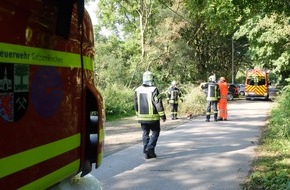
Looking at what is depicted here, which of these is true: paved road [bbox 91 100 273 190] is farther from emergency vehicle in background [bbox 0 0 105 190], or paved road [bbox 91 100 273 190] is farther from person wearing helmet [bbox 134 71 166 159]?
emergency vehicle in background [bbox 0 0 105 190]

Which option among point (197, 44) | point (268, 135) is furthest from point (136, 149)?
point (197, 44)

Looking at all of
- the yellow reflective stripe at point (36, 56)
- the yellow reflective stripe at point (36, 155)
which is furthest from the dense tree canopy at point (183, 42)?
the yellow reflective stripe at point (36, 155)

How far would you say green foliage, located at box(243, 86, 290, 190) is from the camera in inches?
258

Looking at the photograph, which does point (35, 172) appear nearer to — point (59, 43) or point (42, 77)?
point (42, 77)

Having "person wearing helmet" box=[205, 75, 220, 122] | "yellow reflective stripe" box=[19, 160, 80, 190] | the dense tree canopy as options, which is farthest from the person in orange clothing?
"yellow reflective stripe" box=[19, 160, 80, 190]

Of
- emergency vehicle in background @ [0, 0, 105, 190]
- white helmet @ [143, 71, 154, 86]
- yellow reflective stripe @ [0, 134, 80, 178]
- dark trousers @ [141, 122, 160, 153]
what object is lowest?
dark trousers @ [141, 122, 160, 153]

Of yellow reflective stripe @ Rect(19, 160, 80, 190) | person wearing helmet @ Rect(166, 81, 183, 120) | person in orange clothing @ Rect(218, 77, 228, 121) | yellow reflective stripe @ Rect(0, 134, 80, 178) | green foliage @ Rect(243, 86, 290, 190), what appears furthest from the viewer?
person wearing helmet @ Rect(166, 81, 183, 120)

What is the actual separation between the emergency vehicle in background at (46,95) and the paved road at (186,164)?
15.0 ft

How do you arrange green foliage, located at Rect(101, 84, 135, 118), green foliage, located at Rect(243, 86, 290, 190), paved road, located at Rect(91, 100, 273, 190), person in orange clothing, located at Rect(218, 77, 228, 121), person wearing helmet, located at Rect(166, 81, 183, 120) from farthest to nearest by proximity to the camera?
green foliage, located at Rect(101, 84, 135, 118), person wearing helmet, located at Rect(166, 81, 183, 120), person in orange clothing, located at Rect(218, 77, 228, 121), paved road, located at Rect(91, 100, 273, 190), green foliage, located at Rect(243, 86, 290, 190)

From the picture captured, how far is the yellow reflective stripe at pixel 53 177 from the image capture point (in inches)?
78.3

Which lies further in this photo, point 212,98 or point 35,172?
point 212,98

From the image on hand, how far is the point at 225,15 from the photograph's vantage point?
12.2 m

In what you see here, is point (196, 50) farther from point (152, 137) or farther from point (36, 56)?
point (36, 56)

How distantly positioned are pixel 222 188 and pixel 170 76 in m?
23.6
